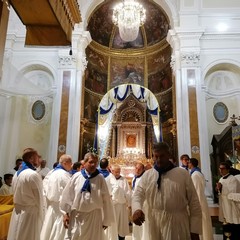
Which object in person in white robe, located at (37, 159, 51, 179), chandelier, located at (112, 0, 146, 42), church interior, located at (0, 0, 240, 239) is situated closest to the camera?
chandelier, located at (112, 0, 146, 42)

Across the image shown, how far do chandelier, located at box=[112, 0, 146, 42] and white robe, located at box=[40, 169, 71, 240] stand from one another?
182 inches

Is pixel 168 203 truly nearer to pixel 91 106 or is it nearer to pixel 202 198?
pixel 202 198

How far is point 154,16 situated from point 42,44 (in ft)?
41.2

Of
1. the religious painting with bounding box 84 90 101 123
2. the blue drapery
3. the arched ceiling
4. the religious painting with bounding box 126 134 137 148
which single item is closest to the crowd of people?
→ the blue drapery

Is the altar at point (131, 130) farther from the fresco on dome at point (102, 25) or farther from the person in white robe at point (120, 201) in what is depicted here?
the person in white robe at point (120, 201)

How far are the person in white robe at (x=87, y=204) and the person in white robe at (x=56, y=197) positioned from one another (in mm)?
919

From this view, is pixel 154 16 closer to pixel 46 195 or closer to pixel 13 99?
pixel 13 99

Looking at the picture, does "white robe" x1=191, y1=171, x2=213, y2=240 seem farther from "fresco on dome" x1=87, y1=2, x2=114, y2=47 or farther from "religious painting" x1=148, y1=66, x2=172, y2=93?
"fresco on dome" x1=87, y1=2, x2=114, y2=47

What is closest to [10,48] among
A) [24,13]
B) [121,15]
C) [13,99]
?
[13,99]

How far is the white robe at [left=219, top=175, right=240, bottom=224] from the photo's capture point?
456 centimetres

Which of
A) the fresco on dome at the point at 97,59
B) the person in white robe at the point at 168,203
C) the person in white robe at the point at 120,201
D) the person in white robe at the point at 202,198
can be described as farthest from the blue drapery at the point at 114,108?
the person in white robe at the point at 168,203

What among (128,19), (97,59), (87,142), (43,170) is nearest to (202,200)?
(128,19)

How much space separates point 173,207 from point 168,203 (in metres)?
0.06

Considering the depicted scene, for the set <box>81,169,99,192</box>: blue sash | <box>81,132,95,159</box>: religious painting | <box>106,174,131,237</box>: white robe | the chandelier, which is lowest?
<box>106,174,131,237</box>: white robe
